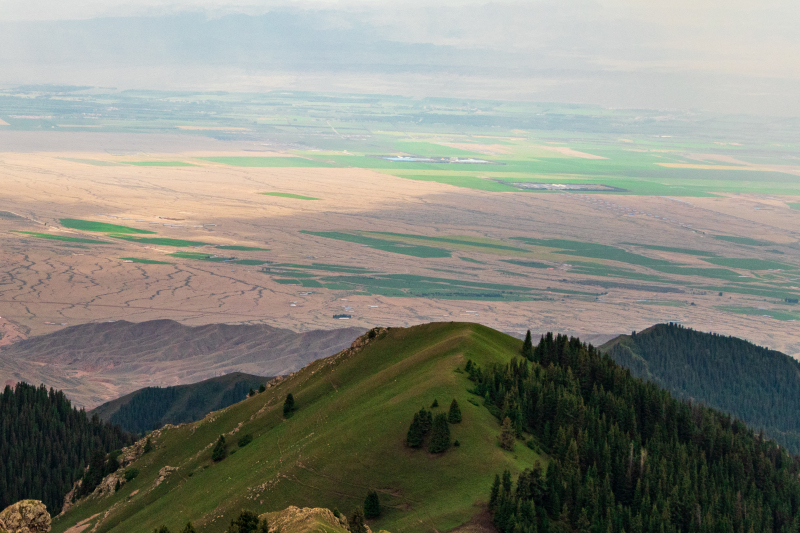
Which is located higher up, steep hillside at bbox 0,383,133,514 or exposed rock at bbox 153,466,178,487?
exposed rock at bbox 153,466,178,487

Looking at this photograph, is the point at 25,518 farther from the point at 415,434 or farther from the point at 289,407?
the point at 289,407

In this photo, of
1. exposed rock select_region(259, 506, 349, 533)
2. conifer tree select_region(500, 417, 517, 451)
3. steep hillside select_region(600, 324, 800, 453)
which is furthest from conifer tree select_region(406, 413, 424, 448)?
steep hillside select_region(600, 324, 800, 453)

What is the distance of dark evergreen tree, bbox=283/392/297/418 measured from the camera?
96.6 meters

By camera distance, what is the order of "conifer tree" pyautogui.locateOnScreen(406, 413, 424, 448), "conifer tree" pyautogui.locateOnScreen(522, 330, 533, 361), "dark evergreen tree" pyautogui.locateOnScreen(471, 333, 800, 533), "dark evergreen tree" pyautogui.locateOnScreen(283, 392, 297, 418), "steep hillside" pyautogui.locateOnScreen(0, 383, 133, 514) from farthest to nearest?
"steep hillside" pyautogui.locateOnScreen(0, 383, 133, 514) < "conifer tree" pyautogui.locateOnScreen(522, 330, 533, 361) < "dark evergreen tree" pyautogui.locateOnScreen(283, 392, 297, 418) < "conifer tree" pyautogui.locateOnScreen(406, 413, 424, 448) < "dark evergreen tree" pyautogui.locateOnScreen(471, 333, 800, 533)

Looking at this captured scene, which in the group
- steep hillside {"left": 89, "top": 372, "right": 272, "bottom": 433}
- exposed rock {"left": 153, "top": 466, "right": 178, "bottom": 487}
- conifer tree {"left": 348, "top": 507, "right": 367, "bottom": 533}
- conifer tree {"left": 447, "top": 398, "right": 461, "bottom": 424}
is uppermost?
conifer tree {"left": 447, "top": 398, "right": 461, "bottom": 424}

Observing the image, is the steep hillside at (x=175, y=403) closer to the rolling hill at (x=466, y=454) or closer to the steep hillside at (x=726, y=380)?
the rolling hill at (x=466, y=454)

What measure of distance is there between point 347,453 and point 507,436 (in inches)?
483

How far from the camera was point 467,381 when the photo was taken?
3310 inches

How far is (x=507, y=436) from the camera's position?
243 ft

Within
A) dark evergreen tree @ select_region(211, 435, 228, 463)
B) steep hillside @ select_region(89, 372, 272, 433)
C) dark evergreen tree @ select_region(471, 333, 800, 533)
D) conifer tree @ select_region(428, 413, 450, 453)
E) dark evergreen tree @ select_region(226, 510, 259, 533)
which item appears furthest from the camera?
steep hillside @ select_region(89, 372, 272, 433)

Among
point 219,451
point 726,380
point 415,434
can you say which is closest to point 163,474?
point 219,451

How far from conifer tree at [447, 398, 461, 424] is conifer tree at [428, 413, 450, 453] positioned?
1602 millimetres

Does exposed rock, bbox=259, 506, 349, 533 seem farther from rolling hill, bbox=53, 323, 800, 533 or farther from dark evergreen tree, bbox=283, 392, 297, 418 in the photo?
dark evergreen tree, bbox=283, 392, 297, 418

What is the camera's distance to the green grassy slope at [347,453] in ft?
226
